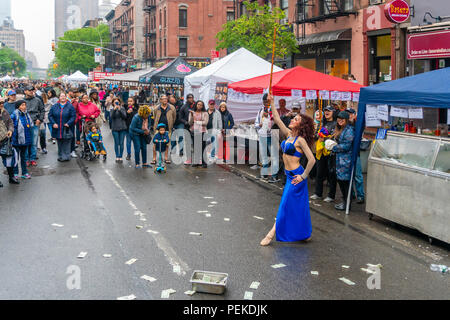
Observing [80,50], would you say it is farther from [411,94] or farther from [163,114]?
[411,94]

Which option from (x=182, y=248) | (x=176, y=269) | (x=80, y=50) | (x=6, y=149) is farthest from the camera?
(x=80, y=50)

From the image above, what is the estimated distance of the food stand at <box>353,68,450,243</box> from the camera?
7215 millimetres

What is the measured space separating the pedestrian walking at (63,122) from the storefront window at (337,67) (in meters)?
13.0

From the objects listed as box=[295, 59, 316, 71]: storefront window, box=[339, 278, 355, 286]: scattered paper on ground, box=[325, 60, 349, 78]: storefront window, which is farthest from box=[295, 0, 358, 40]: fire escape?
box=[339, 278, 355, 286]: scattered paper on ground

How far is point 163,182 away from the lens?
1205 cm

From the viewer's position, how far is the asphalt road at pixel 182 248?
5.62 metres

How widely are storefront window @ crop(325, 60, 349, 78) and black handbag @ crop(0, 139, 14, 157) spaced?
52.0ft

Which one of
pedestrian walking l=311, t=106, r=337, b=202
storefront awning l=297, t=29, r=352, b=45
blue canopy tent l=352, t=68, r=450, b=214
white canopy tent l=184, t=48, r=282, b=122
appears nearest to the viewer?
blue canopy tent l=352, t=68, r=450, b=214

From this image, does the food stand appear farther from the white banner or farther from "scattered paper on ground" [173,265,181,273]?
the white banner

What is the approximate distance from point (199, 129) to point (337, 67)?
38.1ft

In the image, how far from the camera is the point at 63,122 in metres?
14.7

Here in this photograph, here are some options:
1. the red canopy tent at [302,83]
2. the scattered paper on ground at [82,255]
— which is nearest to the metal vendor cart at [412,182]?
Answer: the scattered paper on ground at [82,255]

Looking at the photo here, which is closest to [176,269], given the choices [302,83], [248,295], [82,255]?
[248,295]
